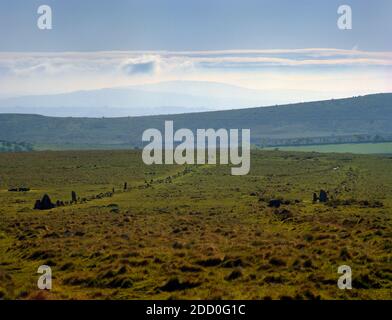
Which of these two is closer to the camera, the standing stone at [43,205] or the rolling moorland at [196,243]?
the rolling moorland at [196,243]

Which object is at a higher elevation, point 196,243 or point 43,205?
point 43,205

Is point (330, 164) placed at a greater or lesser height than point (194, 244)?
greater

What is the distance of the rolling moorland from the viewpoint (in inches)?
771

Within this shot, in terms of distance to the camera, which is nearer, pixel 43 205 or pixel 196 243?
pixel 196 243

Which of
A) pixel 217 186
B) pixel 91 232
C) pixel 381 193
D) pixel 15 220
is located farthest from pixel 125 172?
pixel 91 232

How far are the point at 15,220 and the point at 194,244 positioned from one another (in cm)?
1845

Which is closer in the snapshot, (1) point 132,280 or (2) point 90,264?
(1) point 132,280

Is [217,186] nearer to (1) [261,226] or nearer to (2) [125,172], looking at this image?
(2) [125,172]

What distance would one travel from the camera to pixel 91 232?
33500 millimetres

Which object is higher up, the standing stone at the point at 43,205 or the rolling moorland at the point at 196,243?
the standing stone at the point at 43,205

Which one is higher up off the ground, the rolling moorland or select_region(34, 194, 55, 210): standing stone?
select_region(34, 194, 55, 210): standing stone

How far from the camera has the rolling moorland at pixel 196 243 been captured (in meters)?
19.6

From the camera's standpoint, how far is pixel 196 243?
2742 cm

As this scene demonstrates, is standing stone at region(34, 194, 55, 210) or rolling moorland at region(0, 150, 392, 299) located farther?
standing stone at region(34, 194, 55, 210)
